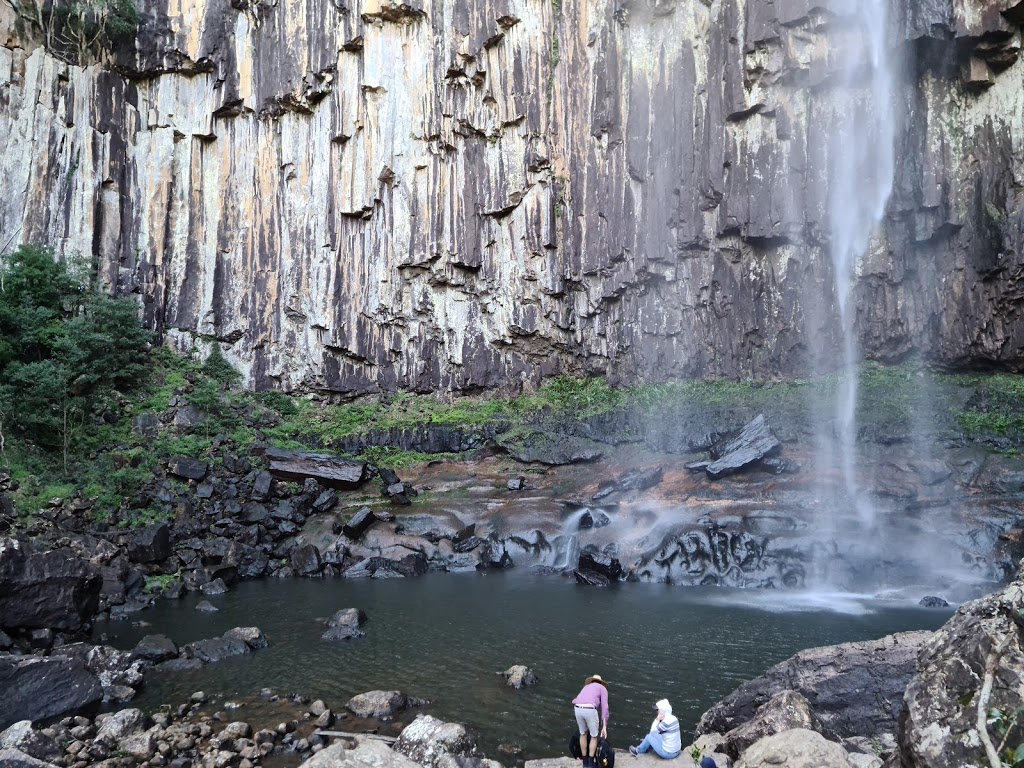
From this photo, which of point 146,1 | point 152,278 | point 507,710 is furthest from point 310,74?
point 507,710

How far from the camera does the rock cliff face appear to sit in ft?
94.9

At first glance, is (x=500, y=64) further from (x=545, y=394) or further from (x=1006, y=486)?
(x=1006, y=486)

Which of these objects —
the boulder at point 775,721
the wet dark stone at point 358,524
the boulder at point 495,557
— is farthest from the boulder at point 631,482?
the boulder at point 775,721

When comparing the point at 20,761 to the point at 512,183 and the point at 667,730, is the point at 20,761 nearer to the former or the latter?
the point at 667,730

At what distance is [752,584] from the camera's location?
19938 mm

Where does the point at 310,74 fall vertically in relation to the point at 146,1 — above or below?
below

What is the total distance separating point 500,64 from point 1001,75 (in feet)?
71.4

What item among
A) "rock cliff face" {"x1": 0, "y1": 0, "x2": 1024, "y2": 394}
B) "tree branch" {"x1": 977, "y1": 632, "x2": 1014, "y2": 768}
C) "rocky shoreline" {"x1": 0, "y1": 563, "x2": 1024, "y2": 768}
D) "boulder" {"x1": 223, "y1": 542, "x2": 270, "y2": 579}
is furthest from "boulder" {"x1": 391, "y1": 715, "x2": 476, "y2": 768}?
"rock cliff face" {"x1": 0, "y1": 0, "x2": 1024, "y2": 394}

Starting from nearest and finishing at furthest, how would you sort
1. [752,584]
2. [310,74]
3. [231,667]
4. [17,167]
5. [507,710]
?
[507,710]
[231,667]
[752,584]
[17,167]
[310,74]

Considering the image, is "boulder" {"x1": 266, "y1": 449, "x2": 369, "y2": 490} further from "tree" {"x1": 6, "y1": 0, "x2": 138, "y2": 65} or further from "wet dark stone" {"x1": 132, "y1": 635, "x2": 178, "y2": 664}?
"tree" {"x1": 6, "y1": 0, "x2": 138, "y2": 65}

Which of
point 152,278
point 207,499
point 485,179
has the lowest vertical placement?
point 207,499

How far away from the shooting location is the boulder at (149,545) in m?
21.4

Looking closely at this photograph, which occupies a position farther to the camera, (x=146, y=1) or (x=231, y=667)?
(x=146, y=1)

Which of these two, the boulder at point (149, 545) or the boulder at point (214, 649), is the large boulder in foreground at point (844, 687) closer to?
the boulder at point (214, 649)
